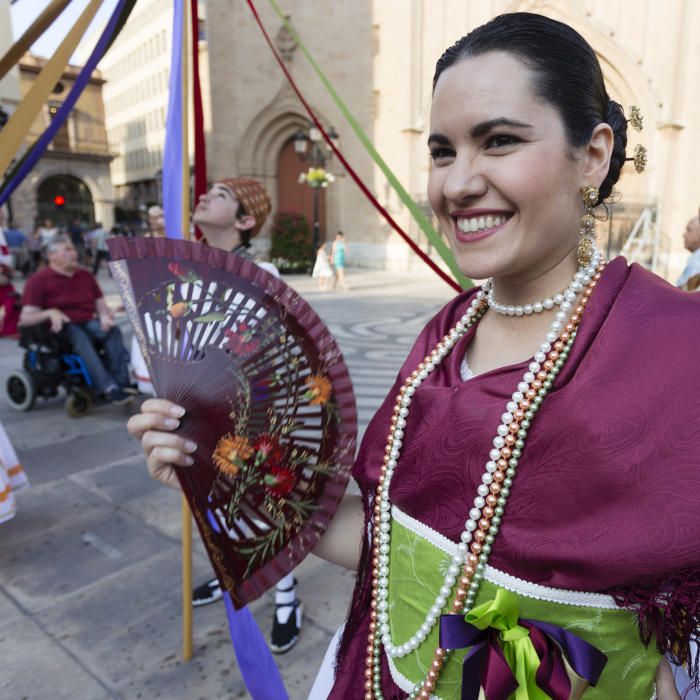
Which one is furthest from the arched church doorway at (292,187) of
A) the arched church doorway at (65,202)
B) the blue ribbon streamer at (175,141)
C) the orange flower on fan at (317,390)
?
the arched church doorway at (65,202)

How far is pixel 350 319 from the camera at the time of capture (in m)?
9.05

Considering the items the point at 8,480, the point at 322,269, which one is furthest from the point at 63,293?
the point at 322,269

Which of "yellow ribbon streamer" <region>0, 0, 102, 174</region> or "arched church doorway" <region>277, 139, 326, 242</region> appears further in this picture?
"arched church doorway" <region>277, 139, 326, 242</region>

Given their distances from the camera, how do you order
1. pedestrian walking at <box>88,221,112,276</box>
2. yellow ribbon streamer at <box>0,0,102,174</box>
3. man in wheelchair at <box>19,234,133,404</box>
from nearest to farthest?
yellow ribbon streamer at <box>0,0,102,174</box>, man in wheelchair at <box>19,234,133,404</box>, pedestrian walking at <box>88,221,112,276</box>

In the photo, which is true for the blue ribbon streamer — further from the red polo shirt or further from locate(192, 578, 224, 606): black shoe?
the red polo shirt

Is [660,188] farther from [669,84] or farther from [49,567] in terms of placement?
[49,567]

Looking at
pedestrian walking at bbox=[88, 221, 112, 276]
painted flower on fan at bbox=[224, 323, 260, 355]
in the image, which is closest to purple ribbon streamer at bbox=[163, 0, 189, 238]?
painted flower on fan at bbox=[224, 323, 260, 355]

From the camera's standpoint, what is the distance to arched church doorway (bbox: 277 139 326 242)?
65.7 feet

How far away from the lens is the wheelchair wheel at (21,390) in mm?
4863

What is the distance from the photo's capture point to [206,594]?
241 cm

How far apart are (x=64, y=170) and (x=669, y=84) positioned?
2897cm

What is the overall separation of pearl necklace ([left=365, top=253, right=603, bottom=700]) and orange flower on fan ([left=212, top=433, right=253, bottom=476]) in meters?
0.25

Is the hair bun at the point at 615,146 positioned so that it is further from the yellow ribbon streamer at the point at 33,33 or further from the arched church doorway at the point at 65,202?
the arched church doorway at the point at 65,202

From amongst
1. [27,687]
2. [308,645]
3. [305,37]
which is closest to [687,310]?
[308,645]
